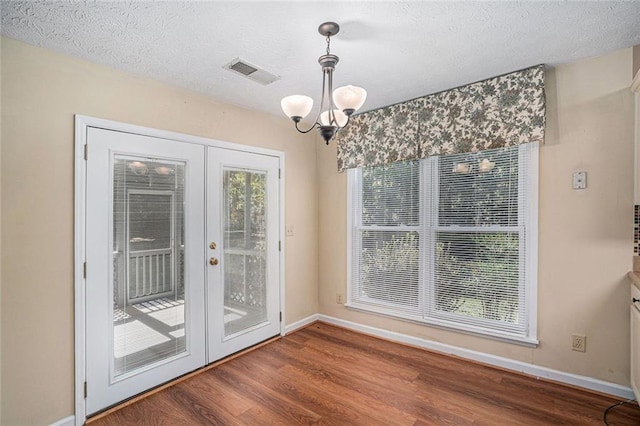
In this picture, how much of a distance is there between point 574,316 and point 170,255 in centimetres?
333

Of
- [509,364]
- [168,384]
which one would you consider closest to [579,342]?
[509,364]

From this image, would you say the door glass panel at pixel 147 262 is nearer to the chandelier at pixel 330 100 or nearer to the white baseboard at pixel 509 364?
the chandelier at pixel 330 100

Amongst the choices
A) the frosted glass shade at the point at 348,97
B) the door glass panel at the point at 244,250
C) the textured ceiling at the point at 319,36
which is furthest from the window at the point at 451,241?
the frosted glass shade at the point at 348,97

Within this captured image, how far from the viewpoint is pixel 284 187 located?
3.66 metres

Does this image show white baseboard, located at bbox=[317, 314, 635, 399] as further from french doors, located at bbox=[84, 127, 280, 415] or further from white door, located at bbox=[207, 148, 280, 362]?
french doors, located at bbox=[84, 127, 280, 415]

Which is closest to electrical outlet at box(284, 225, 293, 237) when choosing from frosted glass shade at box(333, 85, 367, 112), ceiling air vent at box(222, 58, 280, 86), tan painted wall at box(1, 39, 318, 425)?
ceiling air vent at box(222, 58, 280, 86)

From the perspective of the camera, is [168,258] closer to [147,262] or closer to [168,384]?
[147,262]

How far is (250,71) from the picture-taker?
2.47m

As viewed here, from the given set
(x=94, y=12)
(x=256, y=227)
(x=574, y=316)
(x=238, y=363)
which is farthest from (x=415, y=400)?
(x=94, y=12)

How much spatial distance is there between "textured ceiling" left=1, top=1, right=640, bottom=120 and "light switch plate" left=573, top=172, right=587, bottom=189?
89 cm

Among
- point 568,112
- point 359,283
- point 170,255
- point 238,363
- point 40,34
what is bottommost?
point 238,363

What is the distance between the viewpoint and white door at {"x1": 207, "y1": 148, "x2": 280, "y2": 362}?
9.74 feet

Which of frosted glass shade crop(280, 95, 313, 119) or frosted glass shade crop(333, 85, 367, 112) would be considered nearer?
frosted glass shade crop(333, 85, 367, 112)

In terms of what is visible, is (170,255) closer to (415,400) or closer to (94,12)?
(94,12)
